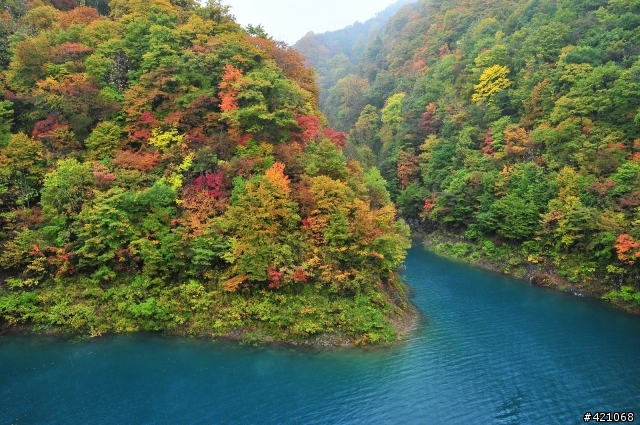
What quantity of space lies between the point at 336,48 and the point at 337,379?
135 metres

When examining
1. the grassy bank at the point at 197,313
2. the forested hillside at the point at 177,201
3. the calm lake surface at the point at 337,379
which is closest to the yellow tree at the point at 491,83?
the forested hillside at the point at 177,201

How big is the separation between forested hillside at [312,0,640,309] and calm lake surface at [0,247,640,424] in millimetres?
7794

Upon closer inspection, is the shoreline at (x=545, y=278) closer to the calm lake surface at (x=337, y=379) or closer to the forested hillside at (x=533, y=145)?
the forested hillside at (x=533, y=145)

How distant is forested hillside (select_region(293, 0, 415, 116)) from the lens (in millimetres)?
109500

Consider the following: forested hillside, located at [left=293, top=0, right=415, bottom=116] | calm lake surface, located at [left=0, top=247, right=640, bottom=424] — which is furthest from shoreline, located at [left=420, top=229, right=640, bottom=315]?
forested hillside, located at [left=293, top=0, right=415, bottom=116]

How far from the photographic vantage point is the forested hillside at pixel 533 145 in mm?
30047

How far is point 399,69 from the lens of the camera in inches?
2842

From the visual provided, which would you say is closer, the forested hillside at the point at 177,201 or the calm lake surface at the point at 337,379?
the calm lake surface at the point at 337,379

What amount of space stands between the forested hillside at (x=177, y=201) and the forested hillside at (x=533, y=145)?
1486 cm

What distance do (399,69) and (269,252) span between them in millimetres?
59348

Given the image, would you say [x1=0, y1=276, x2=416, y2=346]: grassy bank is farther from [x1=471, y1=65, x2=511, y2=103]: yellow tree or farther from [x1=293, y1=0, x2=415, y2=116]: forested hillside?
[x1=293, y1=0, x2=415, y2=116]: forested hillside

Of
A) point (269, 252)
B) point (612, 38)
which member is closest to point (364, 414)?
point (269, 252)

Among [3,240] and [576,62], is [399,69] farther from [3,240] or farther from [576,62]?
[3,240]

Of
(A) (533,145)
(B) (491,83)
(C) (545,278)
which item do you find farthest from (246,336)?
(B) (491,83)
